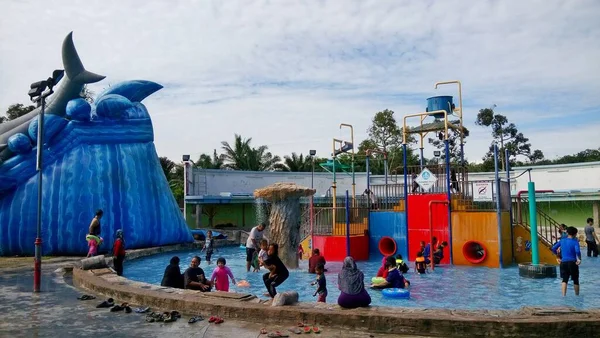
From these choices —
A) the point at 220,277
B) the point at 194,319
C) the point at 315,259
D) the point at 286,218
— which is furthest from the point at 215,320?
the point at 286,218

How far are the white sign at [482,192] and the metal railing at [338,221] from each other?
3.85 metres

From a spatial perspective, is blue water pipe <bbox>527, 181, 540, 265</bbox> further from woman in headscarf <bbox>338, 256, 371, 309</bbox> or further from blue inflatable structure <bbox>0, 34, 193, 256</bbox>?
blue inflatable structure <bbox>0, 34, 193, 256</bbox>

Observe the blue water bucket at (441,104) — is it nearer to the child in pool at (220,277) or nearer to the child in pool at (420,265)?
the child in pool at (420,265)

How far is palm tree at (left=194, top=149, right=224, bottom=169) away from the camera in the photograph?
137ft

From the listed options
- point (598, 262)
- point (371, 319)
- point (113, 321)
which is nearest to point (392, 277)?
point (371, 319)

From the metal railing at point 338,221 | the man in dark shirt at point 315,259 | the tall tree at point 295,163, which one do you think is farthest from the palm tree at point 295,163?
the man in dark shirt at point 315,259

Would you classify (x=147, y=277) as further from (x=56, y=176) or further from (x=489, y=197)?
(x=489, y=197)

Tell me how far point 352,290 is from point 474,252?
1027 centimetres

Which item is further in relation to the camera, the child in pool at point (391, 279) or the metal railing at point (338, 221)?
the metal railing at point (338, 221)

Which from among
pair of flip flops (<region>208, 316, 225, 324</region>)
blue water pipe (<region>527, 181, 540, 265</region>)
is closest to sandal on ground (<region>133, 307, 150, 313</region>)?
pair of flip flops (<region>208, 316, 225, 324</region>)

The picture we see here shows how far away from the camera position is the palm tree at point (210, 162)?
41.7 meters

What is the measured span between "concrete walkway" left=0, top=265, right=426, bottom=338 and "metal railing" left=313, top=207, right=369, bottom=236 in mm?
9934

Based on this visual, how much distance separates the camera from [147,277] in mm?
13398

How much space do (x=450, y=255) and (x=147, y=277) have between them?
30.3ft
